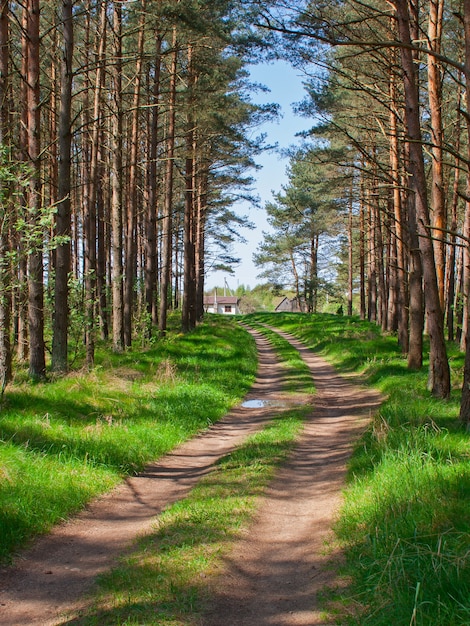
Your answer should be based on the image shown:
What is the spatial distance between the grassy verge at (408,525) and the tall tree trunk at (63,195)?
6056mm

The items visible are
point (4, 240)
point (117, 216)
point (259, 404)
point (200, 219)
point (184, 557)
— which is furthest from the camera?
point (200, 219)

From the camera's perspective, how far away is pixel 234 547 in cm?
509

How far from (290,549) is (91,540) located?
1899 millimetres

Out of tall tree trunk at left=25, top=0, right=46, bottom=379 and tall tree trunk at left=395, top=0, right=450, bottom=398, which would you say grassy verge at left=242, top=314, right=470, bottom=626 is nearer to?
tall tree trunk at left=395, top=0, right=450, bottom=398

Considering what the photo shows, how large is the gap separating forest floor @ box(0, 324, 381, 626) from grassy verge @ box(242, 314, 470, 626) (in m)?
0.28

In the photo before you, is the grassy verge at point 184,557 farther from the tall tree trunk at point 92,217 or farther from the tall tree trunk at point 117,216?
the tall tree trunk at point 117,216

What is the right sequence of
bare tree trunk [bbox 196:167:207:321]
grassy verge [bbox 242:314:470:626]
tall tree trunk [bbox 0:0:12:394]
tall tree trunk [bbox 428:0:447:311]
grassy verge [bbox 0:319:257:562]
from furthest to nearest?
bare tree trunk [bbox 196:167:207:321]
tall tree trunk [bbox 428:0:447:311]
tall tree trunk [bbox 0:0:12:394]
grassy verge [bbox 0:319:257:562]
grassy verge [bbox 242:314:470:626]

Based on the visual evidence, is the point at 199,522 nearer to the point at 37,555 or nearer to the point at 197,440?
the point at 37,555

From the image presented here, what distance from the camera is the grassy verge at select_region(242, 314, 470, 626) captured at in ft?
11.6

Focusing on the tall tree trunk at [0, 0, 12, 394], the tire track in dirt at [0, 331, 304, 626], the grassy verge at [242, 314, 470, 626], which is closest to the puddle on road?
the tire track in dirt at [0, 331, 304, 626]

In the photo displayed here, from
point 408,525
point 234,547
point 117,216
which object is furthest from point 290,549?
point 117,216

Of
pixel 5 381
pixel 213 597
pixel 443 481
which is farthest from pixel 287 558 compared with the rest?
pixel 5 381

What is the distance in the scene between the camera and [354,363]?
713 inches

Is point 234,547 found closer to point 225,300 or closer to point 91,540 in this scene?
point 91,540
